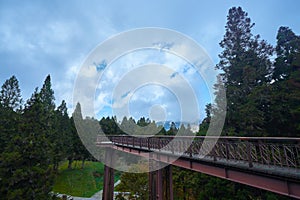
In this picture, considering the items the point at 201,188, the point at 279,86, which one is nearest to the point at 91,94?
the point at 201,188

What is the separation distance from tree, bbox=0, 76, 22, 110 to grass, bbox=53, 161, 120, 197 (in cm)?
783

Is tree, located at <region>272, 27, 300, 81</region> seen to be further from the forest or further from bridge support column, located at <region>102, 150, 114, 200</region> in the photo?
bridge support column, located at <region>102, 150, 114, 200</region>

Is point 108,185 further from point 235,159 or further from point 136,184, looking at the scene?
point 235,159

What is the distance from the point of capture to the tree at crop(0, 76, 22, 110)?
16.0 metres

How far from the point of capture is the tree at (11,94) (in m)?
16.0

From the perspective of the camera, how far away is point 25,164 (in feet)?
36.1

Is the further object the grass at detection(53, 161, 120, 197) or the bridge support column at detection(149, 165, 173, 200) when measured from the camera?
the grass at detection(53, 161, 120, 197)

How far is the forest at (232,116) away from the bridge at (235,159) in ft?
16.6

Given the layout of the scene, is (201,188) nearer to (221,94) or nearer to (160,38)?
(221,94)

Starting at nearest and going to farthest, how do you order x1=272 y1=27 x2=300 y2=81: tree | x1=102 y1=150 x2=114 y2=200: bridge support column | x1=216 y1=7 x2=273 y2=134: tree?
x1=216 y1=7 x2=273 y2=134: tree → x1=102 y1=150 x2=114 y2=200: bridge support column → x1=272 y1=27 x2=300 y2=81: tree

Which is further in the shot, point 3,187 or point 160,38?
point 160,38

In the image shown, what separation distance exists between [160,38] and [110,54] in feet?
11.6

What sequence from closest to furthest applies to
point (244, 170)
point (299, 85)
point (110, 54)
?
point (244, 170), point (299, 85), point (110, 54)

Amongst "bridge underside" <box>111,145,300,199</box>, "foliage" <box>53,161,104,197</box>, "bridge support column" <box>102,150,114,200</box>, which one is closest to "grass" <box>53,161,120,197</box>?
"foliage" <box>53,161,104,197</box>
